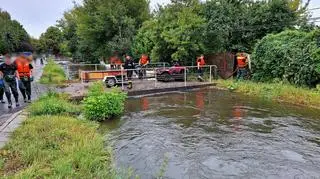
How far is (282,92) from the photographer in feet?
47.3

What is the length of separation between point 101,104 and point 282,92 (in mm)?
8018

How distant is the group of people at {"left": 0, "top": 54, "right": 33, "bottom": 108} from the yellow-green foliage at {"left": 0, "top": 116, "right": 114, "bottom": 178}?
3.54 metres

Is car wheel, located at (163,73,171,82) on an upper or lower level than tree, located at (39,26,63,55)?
lower

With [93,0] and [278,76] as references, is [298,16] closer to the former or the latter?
[278,76]

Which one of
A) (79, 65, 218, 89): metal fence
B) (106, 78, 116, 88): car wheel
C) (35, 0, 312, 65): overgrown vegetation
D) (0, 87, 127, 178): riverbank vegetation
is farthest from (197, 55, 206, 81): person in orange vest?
(0, 87, 127, 178): riverbank vegetation

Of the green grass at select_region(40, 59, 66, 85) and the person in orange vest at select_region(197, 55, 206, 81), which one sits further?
the person in orange vest at select_region(197, 55, 206, 81)

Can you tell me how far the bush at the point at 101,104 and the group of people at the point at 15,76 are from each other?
9.24 feet

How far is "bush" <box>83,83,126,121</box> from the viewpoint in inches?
399

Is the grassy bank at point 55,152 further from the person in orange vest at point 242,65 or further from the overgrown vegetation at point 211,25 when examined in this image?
the overgrown vegetation at point 211,25

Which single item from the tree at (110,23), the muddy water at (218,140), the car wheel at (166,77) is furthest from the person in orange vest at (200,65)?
the tree at (110,23)

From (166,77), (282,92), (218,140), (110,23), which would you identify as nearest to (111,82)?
(166,77)

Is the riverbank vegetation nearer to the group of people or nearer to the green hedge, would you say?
the group of people

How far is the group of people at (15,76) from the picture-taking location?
1138 cm

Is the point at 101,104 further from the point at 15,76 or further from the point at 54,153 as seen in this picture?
the point at 54,153
